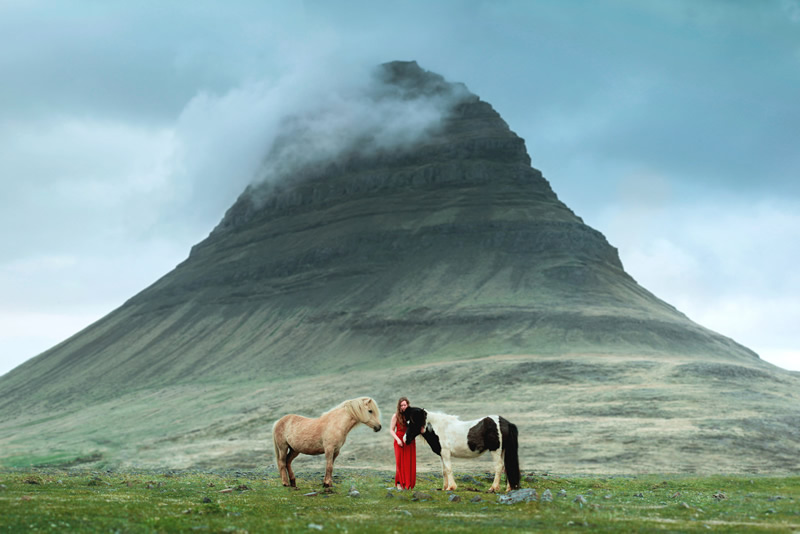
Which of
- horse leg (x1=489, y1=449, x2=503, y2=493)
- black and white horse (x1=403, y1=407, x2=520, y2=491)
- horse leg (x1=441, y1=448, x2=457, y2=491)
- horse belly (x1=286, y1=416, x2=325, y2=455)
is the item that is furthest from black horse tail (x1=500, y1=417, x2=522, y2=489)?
horse belly (x1=286, y1=416, x2=325, y2=455)

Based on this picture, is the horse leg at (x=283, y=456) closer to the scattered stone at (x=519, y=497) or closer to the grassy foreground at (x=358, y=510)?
the grassy foreground at (x=358, y=510)

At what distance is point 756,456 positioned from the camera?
208ft

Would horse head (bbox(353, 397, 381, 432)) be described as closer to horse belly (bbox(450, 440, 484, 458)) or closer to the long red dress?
the long red dress

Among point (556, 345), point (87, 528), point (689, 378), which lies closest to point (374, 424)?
point (87, 528)

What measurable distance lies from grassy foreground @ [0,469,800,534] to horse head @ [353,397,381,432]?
240 cm

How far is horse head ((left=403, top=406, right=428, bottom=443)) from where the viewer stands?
959 inches

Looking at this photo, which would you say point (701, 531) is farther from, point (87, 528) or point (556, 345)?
point (556, 345)

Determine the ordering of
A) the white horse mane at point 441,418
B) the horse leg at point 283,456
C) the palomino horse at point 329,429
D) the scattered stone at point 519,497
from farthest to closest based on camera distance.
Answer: the horse leg at point 283,456, the palomino horse at point 329,429, the white horse mane at point 441,418, the scattered stone at point 519,497

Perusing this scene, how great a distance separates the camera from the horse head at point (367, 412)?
83.8ft

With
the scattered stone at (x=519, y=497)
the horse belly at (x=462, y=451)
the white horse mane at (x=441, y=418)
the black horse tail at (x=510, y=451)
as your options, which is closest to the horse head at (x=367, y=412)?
the white horse mane at (x=441, y=418)

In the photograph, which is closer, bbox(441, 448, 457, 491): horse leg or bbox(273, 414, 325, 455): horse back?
bbox(441, 448, 457, 491): horse leg

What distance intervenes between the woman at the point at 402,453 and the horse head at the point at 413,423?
7.1 inches

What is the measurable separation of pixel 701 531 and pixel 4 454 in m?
108

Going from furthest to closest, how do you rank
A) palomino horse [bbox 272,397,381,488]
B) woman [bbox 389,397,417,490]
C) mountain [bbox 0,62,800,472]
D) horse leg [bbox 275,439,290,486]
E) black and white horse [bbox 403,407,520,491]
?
mountain [bbox 0,62,800,472] → horse leg [bbox 275,439,290,486] → palomino horse [bbox 272,397,381,488] → woman [bbox 389,397,417,490] → black and white horse [bbox 403,407,520,491]
